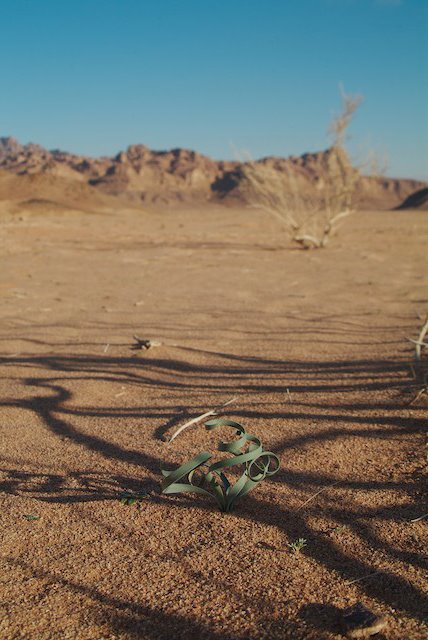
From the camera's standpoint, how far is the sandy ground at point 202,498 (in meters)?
1.17

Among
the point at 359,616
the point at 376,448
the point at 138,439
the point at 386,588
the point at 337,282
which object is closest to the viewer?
the point at 359,616

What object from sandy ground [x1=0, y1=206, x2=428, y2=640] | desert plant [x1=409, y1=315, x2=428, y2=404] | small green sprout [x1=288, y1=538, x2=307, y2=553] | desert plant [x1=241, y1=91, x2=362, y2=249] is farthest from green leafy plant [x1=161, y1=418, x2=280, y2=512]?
desert plant [x1=241, y1=91, x2=362, y2=249]

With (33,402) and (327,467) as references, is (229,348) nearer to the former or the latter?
(33,402)

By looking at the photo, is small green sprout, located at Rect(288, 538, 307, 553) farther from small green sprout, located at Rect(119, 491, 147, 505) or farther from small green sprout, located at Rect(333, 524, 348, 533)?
small green sprout, located at Rect(119, 491, 147, 505)

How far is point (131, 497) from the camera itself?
62.7 inches

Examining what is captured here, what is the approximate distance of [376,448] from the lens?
1.86 meters

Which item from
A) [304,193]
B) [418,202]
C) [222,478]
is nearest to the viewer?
[222,478]

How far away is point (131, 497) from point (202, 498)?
0.64ft

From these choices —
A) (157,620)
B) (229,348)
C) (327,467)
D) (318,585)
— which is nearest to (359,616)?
(318,585)

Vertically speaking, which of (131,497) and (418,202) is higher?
(418,202)

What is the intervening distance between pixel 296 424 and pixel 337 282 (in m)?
4.66

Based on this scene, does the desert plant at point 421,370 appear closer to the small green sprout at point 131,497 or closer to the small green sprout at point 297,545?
the small green sprout at point 297,545

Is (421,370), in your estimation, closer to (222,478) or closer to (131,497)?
(222,478)

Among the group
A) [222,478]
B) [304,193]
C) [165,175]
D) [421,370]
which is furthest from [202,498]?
[165,175]
